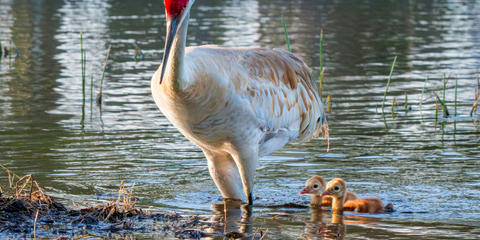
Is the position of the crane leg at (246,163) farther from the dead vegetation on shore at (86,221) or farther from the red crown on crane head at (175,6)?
the red crown on crane head at (175,6)

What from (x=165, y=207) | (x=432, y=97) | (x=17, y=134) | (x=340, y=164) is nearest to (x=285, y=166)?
(x=340, y=164)

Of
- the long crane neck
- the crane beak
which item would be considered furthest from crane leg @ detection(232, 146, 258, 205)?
the crane beak

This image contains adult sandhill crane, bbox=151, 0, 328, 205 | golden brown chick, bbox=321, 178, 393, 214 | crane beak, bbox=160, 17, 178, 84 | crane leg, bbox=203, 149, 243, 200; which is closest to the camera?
crane beak, bbox=160, 17, 178, 84

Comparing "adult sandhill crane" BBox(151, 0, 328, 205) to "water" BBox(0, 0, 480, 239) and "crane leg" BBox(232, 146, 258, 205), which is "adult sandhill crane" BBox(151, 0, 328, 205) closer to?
"crane leg" BBox(232, 146, 258, 205)

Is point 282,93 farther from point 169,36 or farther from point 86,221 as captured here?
point 169,36

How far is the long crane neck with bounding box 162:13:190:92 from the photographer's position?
588 cm

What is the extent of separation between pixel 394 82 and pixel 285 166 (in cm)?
676

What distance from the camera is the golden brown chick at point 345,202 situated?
7.42m

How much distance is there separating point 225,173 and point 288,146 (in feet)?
8.41

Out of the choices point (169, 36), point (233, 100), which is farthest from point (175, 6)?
point (233, 100)

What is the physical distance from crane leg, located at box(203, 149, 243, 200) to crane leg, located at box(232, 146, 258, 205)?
29cm

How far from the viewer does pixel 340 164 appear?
924 cm

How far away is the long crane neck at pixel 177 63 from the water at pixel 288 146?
1519 millimetres

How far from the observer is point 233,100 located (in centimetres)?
668
